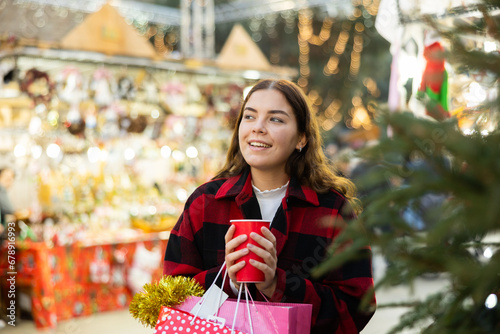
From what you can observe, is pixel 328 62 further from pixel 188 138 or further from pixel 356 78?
pixel 188 138

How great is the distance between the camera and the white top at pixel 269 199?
6.59ft

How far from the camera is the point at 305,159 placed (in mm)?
2117

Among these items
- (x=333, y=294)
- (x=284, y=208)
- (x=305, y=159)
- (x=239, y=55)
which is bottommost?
(x=333, y=294)

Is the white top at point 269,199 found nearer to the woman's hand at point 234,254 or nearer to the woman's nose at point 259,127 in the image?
the woman's nose at point 259,127

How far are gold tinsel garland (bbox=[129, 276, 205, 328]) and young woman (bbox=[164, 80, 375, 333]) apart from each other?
14 centimetres

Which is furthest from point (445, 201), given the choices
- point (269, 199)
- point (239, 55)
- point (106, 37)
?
point (239, 55)

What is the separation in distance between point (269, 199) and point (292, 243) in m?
0.21

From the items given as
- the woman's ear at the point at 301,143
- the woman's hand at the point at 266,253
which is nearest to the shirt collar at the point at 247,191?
the woman's ear at the point at 301,143

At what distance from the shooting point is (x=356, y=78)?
52.3 feet

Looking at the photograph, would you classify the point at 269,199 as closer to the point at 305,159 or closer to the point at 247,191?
the point at 247,191

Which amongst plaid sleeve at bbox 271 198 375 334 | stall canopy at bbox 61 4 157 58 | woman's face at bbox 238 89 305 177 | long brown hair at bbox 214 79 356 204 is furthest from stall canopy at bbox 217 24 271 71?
plaid sleeve at bbox 271 198 375 334

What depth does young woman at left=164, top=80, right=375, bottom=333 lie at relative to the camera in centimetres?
182

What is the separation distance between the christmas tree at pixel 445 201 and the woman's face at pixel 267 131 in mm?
1047

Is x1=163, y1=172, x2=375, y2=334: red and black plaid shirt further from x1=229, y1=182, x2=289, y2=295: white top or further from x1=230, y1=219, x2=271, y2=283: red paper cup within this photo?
x1=230, y1=219, x2=271, y2=283: red paper cup
